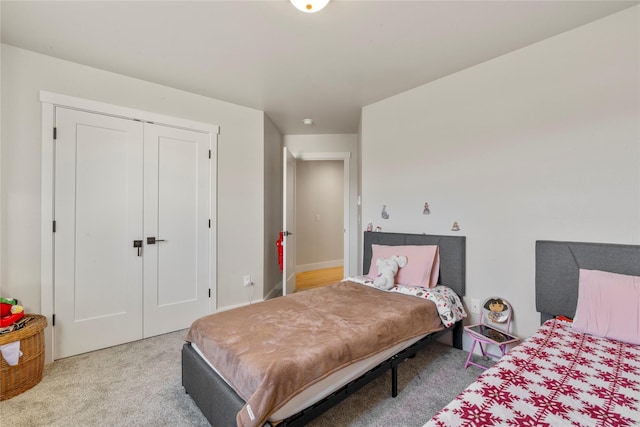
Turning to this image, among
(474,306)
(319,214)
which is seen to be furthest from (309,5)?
(319,214)

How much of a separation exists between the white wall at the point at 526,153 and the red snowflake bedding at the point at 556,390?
80cm

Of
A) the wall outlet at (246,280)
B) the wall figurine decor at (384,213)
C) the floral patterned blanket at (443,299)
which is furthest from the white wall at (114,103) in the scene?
the floral patterned blanket at (443,299)

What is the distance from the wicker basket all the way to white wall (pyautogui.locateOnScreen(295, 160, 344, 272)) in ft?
12.9

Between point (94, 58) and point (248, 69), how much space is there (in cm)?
123

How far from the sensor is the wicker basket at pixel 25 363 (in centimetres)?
174

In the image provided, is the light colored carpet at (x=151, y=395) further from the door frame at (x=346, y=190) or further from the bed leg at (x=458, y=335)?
the door frame at (x=346, y=190)

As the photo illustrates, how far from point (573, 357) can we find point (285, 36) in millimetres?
2547

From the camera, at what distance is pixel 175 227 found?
2.85 metres

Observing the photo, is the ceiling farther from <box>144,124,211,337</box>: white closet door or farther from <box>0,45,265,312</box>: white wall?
<box>144,124,211,337</box>: white closet door

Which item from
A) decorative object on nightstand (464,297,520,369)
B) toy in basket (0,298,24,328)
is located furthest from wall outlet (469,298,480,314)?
toy in basket (0,298,24,328)

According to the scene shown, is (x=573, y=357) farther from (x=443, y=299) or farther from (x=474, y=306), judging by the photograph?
(x=474, y=306)

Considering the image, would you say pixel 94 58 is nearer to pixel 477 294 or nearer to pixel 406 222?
pixel 406 222

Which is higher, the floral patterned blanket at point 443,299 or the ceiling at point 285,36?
the ceiling at point 285,36

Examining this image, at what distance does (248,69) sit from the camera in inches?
95.3
